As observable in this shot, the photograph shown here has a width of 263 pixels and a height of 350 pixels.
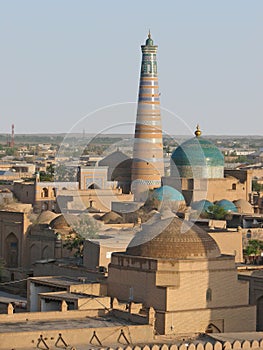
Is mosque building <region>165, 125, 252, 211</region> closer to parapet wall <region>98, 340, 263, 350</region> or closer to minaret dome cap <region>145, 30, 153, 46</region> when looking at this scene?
minaret dome cap <region>145, 30, 153, 46</region>

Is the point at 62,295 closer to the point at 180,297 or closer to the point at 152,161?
the point at 180,297

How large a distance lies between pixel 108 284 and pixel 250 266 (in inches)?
203

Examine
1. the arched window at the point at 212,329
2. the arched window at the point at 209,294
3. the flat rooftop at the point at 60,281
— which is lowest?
the arched window at the point at 212,329

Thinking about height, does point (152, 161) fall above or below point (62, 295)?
above

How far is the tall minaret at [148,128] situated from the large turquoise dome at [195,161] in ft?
3.16

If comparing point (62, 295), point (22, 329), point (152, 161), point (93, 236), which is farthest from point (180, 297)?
point (152, 161)

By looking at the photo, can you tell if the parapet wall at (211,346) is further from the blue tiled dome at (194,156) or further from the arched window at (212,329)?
the blue tiled dome at (194,156)

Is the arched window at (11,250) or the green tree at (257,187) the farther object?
the green tree at (257,187)

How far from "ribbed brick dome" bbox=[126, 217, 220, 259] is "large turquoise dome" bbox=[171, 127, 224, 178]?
18.8m

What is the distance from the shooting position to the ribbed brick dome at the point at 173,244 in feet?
75.6

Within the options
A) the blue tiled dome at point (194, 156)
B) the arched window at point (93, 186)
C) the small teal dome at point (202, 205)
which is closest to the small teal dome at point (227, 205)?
the small teal dome at point (202, 205)

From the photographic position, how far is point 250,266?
27938 millimetres

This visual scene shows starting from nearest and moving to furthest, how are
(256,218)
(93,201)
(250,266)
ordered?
(250,266)
(256,218)
(93,201)

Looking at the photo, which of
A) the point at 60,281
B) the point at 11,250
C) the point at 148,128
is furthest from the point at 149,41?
the point at 60,281
